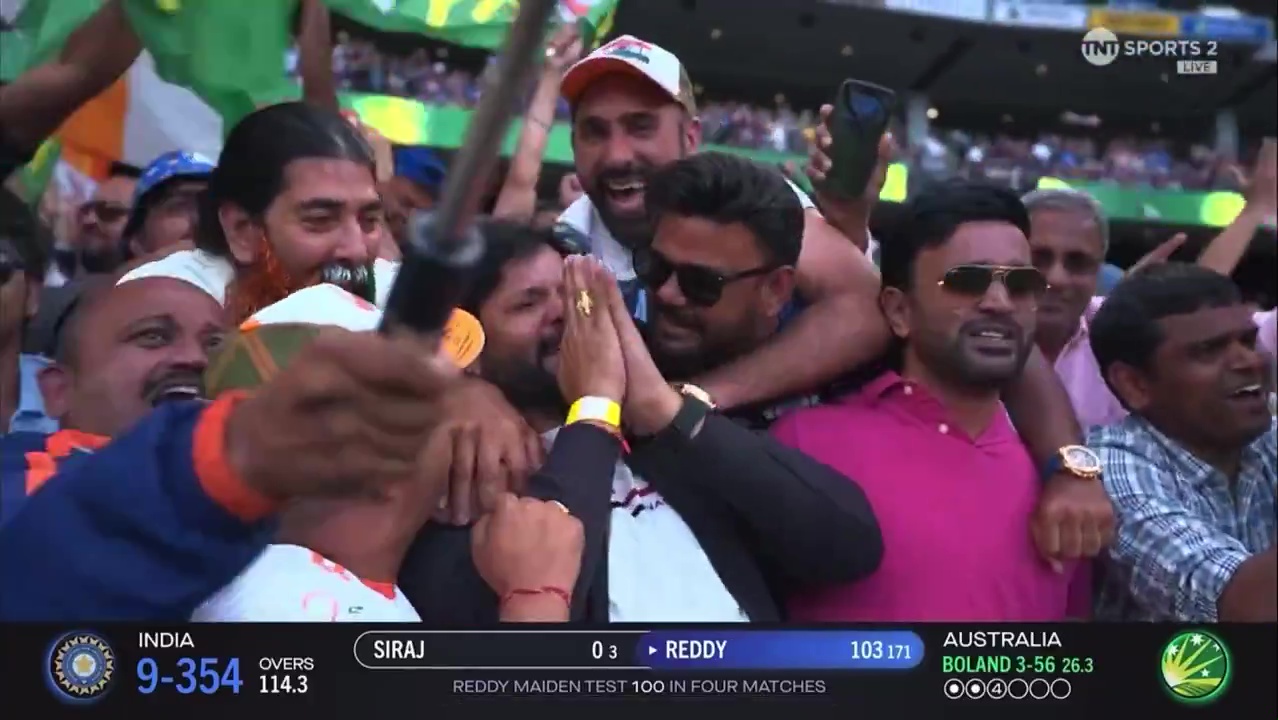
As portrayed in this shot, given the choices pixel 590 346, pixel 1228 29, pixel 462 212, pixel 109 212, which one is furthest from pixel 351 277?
pixel 1228 29

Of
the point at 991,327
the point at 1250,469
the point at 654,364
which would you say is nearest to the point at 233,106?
the point at 654,364

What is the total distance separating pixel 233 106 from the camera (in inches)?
40.7

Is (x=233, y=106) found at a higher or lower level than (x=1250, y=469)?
higher

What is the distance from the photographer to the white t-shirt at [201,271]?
0.89 m

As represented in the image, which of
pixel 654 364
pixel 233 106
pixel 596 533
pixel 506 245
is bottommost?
pixel 596 533

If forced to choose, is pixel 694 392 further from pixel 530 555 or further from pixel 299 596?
pixel 299 596

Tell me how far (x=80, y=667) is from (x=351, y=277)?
0.31 m

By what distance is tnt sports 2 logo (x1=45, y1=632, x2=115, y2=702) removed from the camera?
2.78 feet

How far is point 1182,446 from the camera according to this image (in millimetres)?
1048

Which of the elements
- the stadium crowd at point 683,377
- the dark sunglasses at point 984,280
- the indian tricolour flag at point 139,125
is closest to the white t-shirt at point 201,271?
the stadium crowd at point 683,377

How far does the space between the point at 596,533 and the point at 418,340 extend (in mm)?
499

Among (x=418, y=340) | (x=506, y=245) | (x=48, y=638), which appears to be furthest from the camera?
(x=506, y=245)

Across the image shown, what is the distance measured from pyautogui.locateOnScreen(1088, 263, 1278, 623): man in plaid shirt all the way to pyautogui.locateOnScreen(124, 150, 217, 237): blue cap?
0.75m

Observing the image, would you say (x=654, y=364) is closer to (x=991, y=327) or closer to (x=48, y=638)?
(x=991, y=327)
